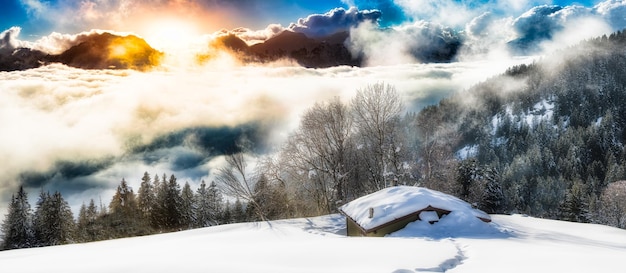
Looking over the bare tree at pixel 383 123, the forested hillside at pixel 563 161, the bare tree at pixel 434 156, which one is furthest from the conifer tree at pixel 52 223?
the forested hillside at pixel 563 161

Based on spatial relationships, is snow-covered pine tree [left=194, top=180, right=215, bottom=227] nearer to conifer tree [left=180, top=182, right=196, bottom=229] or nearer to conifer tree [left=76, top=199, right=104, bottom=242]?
conifer tree [left=180, top=182, right=196, bottom=229]

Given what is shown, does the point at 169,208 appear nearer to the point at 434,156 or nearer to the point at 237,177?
the point at 237,177

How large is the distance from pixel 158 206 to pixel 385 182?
38662mm

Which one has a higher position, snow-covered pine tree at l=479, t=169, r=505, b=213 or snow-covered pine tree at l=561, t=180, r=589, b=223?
snow-covered pine tree at l=479, t=169, r=505, b=213

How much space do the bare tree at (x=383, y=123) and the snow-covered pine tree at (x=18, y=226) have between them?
4325cm

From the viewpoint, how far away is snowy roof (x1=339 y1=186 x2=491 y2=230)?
20.3m

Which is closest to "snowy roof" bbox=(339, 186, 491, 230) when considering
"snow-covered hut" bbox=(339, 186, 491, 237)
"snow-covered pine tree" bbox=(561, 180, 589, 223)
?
"snow-covered hut" bbox=(339, 186, 491, 237)

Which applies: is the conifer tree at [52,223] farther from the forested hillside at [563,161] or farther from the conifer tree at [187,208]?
the forested hillside at [563,161]

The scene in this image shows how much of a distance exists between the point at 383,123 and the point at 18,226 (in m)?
46.3

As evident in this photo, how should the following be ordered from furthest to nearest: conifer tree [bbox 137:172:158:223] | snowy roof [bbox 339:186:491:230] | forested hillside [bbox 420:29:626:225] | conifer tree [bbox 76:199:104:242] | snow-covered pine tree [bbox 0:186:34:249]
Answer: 1. conifer tree [bbox 137:172:158:223]
2. forested hillside [bbox 420:29:626:225]
3. conifer tree [bbox 76:199:104:242]
4. snow-covered pine tree [bbox 0:186:34:249]
5. snowy roof [bbox 339:186:491:230]

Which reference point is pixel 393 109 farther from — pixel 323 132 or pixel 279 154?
pixel 279 154

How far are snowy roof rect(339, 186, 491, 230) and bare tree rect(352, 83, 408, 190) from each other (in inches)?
424

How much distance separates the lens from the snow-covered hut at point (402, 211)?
20.1m

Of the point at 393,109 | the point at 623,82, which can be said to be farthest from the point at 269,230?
the point at 623,82
